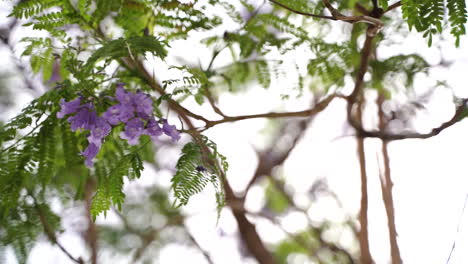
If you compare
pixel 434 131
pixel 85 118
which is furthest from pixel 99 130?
pixel 434 131

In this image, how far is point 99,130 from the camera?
66 centimetres

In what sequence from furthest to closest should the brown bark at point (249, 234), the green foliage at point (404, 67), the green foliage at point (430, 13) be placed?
the brown bark at point (249, 234)
the green foliage at point (404, 67)
the green foliage at point (430, 13)

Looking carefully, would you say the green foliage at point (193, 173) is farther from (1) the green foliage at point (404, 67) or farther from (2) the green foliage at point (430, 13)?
(1) the green foliage at point (404, 67)

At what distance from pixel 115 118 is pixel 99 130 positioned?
3 cm

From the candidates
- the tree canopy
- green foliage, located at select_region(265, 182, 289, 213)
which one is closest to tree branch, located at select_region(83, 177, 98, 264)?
the tree canopy

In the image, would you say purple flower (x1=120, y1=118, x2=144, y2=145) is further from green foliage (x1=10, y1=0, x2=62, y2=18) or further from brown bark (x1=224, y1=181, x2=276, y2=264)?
brown bark (x1=224, y1=181, x2=276, y2=264)

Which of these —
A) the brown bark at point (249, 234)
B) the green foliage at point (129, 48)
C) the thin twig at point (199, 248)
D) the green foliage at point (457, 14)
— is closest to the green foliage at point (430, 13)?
the green foliage at point (457, 14)

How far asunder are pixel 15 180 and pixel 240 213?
0.80m

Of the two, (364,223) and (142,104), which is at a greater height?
(142,104)

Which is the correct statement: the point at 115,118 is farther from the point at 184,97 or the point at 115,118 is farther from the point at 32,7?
the point at 184,97

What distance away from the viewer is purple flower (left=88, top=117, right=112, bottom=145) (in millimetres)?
662

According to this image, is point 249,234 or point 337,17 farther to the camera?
point 249,234

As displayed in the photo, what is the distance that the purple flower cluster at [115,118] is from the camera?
2.16ft

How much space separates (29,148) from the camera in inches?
26.2
